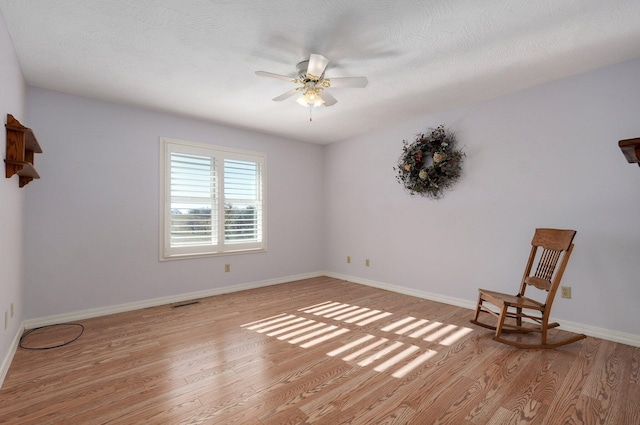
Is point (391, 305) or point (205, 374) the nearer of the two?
point (205, 374)

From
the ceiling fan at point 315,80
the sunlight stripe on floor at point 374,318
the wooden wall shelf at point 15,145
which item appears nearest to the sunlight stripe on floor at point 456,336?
the sunlight stripe on floor at point 374,318

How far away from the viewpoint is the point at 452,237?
3.85 metres

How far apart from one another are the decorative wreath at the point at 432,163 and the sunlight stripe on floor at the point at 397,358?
211 cm

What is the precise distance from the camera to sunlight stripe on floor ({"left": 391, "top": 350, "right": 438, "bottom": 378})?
2.16 meters

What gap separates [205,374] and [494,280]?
312 cm

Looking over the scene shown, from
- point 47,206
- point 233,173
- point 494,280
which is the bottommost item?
point 494,280

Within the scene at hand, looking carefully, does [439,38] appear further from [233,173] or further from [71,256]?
[71,256]

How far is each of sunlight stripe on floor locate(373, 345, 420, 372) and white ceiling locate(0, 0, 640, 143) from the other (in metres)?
2.47

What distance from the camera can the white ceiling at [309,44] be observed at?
1.99 metres

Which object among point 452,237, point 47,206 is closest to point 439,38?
point 452,237

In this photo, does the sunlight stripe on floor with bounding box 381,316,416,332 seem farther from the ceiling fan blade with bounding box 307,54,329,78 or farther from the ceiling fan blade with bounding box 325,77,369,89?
the ceiling fan blade with bounding box 307,54,329,78

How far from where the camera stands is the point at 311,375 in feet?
7.03

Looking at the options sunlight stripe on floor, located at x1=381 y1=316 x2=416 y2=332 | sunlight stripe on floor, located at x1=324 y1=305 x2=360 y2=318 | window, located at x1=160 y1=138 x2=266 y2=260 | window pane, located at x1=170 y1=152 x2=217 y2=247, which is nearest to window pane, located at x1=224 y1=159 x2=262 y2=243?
window, located at x1=160 y1=138 x2=266 y2=260

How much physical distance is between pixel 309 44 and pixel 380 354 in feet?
8.30
